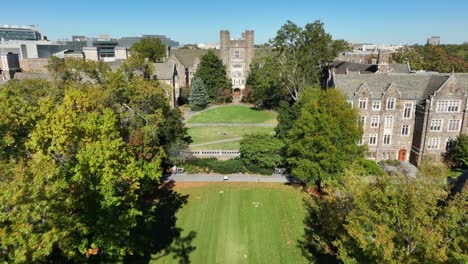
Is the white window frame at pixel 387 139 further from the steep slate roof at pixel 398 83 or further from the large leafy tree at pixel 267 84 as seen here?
the large leafy tree at pixel 267 84

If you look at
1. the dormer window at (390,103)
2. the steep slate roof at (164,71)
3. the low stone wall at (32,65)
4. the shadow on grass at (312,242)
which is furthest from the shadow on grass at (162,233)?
the low stone wall at (32,65)

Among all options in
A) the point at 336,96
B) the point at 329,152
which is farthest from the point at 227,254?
the point at 336,96

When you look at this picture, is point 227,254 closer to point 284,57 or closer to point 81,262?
point 81,262

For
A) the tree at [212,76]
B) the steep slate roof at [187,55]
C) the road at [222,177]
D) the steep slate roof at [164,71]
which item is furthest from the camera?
the steep slate roof at [187,55]

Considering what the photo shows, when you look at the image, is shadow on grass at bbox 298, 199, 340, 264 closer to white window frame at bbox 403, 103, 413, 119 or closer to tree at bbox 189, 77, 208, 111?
white window frame at bbox 403, 103, 413, 119

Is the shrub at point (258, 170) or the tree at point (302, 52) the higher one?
the tree at point (302, 52)

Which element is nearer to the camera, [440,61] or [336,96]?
[336,96]
